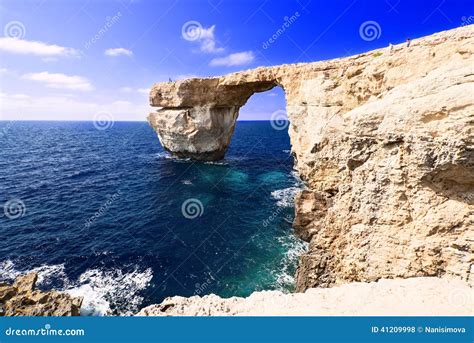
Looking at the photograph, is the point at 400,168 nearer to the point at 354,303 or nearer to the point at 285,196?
the point at 354,303

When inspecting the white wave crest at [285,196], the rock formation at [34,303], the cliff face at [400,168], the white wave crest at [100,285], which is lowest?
the white wave crest at [100,285]

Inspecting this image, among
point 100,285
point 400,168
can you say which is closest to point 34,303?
point 100,285

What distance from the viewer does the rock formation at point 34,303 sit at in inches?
474

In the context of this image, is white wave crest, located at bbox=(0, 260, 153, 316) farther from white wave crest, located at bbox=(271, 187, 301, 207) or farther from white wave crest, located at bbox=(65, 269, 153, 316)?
white wave crest, located at bbox=(271, 187, 301, 207)

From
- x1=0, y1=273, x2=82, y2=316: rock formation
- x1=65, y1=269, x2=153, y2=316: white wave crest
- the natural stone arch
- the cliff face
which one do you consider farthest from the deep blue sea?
the natural stone arch

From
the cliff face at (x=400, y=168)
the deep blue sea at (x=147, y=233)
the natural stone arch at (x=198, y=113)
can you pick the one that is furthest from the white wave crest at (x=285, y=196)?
the natural stone arch at (x=198, y=113)

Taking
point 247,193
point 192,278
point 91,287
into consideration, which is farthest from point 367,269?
point 247,193

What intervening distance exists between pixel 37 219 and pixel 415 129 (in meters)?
30.2

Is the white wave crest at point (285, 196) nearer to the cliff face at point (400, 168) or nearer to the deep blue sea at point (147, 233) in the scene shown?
the deep blue sea at point (147, 233)

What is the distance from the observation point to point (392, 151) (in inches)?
478

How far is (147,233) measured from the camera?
21.9 metres

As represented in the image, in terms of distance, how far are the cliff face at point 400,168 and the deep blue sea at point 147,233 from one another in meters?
4.32

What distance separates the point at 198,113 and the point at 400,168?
33568mm

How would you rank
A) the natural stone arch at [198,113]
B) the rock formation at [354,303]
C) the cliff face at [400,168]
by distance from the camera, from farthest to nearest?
the natural stone arch at [198,113] < the cliff face at [400,168] < the rock formation at [354,303]
